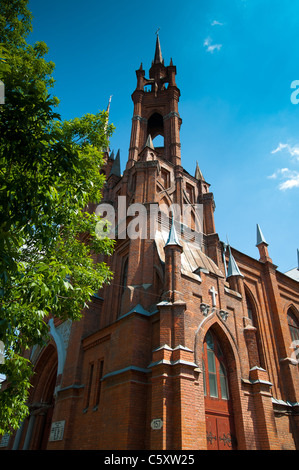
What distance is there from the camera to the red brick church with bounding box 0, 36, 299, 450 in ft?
32.3

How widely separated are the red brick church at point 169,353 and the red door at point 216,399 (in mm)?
38

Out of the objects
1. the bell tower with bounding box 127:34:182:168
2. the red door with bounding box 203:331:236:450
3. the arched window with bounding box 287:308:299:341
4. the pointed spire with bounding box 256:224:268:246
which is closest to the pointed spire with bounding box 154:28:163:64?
the bell tower with bounding box 127:34:182:168

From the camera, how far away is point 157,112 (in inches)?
950

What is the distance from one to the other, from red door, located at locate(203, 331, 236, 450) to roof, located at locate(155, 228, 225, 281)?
8.56ft

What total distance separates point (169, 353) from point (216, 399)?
3037 mm

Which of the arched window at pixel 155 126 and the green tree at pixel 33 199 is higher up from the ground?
the arched window at pixel 155 126

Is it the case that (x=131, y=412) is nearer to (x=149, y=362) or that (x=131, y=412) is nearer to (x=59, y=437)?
(x=149, y=362)

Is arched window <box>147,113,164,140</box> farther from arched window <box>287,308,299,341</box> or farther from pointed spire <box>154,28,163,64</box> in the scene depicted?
arched window <box>287,308,299,341</box>

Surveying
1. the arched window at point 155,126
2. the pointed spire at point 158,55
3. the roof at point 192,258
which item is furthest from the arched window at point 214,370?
the pointed spire at point 158,55

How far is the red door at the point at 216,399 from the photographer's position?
10.8 meters

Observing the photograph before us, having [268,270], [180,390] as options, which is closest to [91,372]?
[180,390]

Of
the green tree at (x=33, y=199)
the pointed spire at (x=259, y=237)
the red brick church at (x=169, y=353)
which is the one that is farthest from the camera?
the pointed spire at (x=259, y=237)

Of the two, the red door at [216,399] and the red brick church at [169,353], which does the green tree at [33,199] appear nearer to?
the red brick church at [169,353]

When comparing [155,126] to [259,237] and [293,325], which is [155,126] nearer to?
[259,237]
